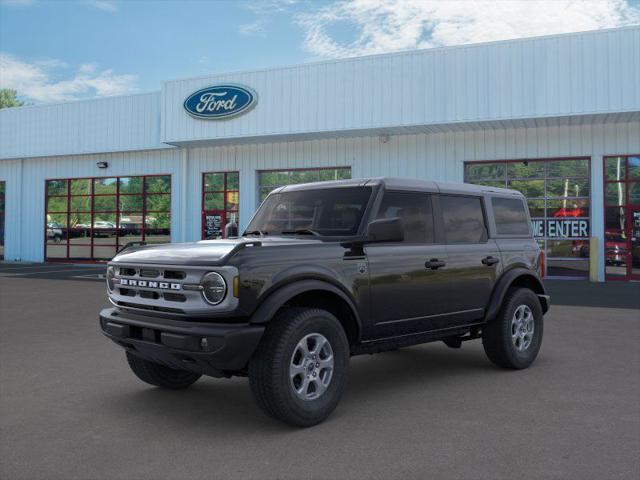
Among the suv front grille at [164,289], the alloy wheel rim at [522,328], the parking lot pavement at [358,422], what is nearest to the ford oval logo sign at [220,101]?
the parking lot pavement at [358,422]

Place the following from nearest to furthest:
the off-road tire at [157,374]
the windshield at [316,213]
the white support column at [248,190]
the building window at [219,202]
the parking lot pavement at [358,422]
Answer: the parking lot pavement at [358,422] < the windshield at [316,213] < the off-road tire at [157,374] < the white support column at [248,190] < the building window at [219,202]

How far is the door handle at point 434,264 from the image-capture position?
557cm

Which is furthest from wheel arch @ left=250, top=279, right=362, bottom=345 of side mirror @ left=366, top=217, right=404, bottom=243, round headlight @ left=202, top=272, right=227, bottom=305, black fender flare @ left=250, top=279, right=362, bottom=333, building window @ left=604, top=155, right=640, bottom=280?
building window @ left=604, top=155, right=640, bottom=280

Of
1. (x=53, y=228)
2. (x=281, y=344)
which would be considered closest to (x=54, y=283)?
(x=53, y=228)

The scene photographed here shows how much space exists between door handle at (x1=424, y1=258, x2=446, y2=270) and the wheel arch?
98 cm

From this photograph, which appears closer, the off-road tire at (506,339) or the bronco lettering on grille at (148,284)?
the bronco lettering on grille at (148,284)

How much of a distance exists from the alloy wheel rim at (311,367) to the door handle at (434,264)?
1.37 metres

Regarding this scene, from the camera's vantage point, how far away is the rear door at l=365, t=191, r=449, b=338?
5160 mm

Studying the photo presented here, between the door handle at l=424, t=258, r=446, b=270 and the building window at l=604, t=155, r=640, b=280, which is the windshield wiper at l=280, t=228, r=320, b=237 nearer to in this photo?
the door handle at l=424, t=258, r=446, b=270

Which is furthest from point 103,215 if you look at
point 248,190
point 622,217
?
point 622,217

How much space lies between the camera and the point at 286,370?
4.38 m

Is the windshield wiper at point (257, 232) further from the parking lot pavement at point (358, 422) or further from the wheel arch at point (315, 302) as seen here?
the parking lot pavement at point (358, 422)

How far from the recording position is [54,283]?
16781 mm

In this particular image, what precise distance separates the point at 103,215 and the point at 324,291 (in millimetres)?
23206
